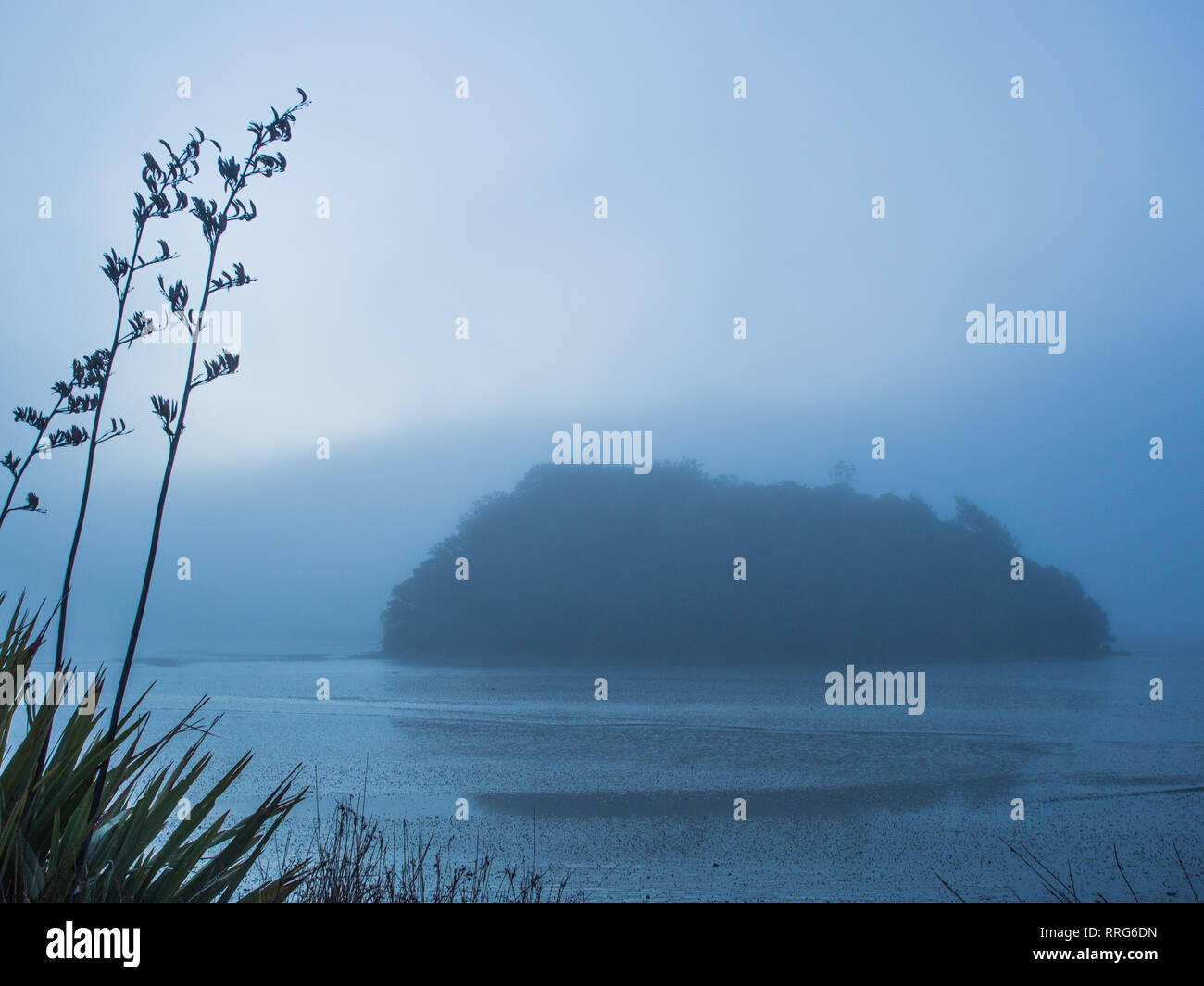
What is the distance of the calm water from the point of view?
873 cm

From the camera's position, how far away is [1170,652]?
2699 inches

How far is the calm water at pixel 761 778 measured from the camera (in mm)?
8727

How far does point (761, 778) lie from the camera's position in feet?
50.3

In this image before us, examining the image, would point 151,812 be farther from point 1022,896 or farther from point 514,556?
point 514,556

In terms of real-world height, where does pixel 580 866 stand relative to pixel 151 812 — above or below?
below

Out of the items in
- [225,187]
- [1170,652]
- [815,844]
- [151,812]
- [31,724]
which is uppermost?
[225,187]

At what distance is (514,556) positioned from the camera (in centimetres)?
6538

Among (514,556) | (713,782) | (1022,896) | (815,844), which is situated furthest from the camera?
(514,556)

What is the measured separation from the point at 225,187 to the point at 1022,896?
8265 millimetres
